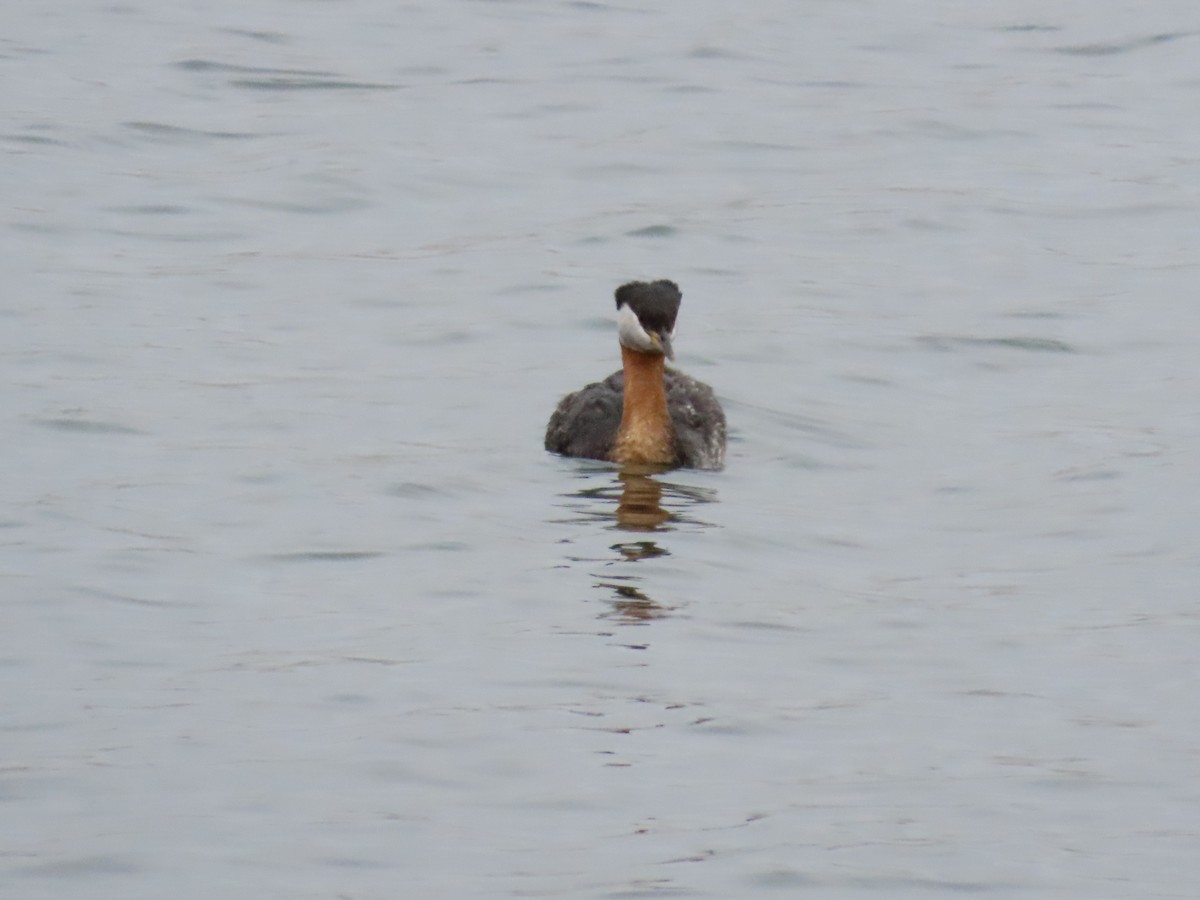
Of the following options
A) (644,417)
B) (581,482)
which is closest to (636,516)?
(581,482)

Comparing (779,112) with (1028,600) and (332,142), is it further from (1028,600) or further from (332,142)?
(1028,600)

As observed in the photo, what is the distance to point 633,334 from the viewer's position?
47.1ft

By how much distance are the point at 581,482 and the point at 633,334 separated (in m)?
1.02

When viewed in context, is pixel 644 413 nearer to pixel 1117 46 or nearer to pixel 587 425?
pixel 587 425

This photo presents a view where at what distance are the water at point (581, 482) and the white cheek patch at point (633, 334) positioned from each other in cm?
82

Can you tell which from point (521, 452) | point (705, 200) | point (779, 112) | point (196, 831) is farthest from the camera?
point (779, 112)

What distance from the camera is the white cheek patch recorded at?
14.3 m

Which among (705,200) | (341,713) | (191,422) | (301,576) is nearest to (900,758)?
(341,713)

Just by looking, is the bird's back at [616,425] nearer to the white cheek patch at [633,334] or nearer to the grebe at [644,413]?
the grebe at [644,413]

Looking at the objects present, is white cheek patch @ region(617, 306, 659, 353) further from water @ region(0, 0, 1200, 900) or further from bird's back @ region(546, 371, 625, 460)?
water @ region(0, 0, 1200, 900)

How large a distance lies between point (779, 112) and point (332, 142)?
16.6 feet

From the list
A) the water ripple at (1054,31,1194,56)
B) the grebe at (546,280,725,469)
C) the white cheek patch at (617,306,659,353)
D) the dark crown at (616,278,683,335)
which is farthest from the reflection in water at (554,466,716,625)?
the water ripple at (1054,31,1194,56)

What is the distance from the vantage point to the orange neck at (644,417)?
1432 cm

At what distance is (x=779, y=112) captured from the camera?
25.6 meters
